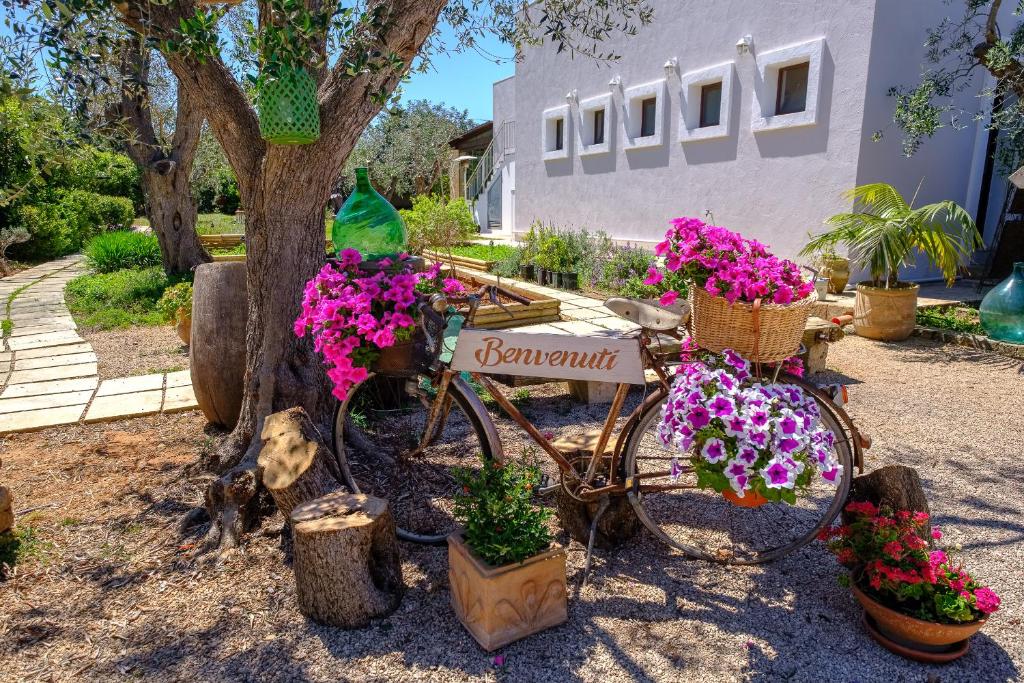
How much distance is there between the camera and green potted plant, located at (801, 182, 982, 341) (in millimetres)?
6289

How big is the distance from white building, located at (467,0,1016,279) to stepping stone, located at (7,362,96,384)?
810cm

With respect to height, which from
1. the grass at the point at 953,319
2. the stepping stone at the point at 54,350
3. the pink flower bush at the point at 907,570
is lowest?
the stepping stone at the point at 54,350

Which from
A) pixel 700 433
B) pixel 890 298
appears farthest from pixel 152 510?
pixel 890 298

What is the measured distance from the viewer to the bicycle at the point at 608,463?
259 cm

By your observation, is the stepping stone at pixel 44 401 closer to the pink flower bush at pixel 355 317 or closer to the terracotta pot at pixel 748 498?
the pink flower bush at pixel 355 317

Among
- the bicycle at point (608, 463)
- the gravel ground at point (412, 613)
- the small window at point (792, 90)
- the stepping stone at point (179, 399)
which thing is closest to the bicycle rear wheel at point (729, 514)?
the bicycle at point (608, 463)

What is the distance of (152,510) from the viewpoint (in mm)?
3260

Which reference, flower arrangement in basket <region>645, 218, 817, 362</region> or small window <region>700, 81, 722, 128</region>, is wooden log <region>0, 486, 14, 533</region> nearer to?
flower arrangement in basket <region>645, 218, 817, 362</region>

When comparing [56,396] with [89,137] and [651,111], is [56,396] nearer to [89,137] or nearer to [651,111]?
[89,137]

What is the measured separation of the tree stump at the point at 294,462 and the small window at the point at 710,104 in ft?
28.1

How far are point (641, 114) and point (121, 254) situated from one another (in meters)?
9.62

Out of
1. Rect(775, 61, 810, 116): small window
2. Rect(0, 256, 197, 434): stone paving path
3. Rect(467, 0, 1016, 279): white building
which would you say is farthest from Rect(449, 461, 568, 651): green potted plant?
Rect(775, 61, 810, 116): small window

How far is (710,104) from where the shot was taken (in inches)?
389

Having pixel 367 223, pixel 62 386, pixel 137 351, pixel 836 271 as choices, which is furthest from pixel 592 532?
pixel 836 271
